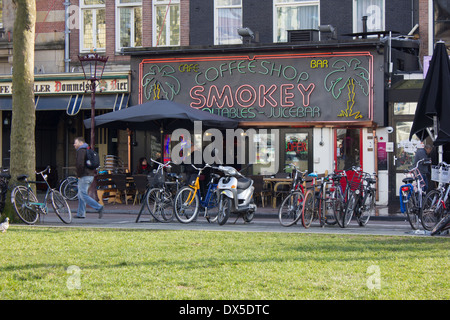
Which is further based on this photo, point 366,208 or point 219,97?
point 219,97

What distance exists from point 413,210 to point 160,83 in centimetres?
1139

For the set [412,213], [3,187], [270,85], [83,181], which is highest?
[270,85]

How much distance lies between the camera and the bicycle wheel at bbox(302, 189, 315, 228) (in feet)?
43.7

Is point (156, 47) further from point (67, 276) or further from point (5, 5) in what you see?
point (67, 276)

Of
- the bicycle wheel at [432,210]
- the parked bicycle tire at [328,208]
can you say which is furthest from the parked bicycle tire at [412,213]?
the parked bicycle tire at [328,208]

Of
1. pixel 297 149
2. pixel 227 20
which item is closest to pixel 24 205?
pixel 297 149

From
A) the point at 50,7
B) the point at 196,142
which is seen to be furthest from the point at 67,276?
the point at 50,7

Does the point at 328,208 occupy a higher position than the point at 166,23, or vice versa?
the point at 166,23

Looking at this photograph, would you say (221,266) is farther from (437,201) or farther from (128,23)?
(128,23)

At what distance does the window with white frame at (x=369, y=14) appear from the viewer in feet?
70.6

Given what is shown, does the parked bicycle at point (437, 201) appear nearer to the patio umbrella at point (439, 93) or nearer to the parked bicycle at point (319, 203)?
the patio umbrella at point (439, 93)

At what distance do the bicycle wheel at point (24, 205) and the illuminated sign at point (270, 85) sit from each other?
28.6ft

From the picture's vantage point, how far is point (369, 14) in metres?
21.6

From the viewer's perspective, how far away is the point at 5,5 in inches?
992
